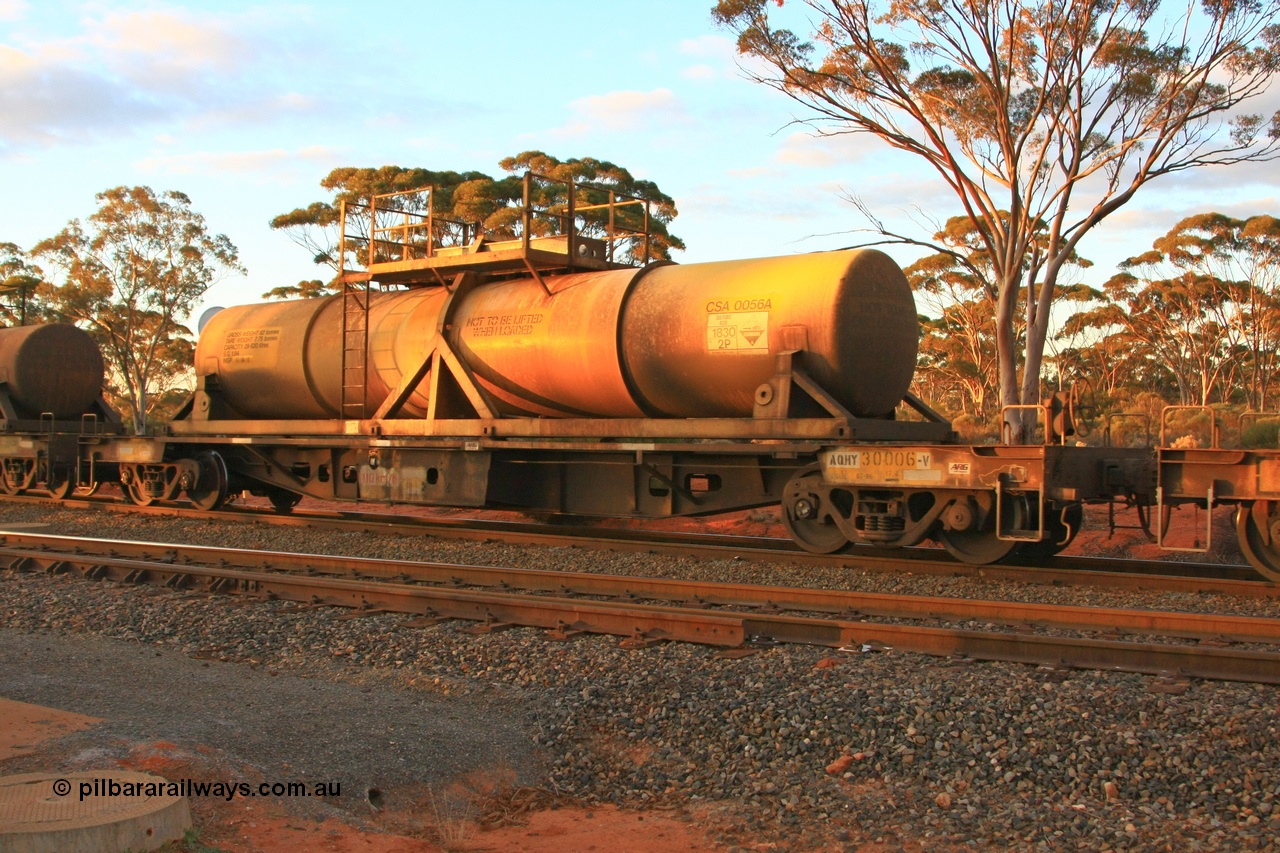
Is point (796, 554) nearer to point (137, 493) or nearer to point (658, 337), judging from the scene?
point (658, 337)

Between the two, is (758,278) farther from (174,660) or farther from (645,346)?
(174,660)

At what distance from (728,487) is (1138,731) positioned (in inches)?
262

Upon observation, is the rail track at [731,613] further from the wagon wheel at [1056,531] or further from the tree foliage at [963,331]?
the tree foliage at [963,331]

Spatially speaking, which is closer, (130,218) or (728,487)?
(728,487)

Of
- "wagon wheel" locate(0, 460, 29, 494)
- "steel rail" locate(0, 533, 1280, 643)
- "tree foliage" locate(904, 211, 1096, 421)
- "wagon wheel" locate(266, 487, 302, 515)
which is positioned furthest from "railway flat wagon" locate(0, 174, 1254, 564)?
"tree foliage" locate(904, 211, 1096, 421)

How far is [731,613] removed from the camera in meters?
7.61

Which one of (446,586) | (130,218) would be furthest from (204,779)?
(130,218)

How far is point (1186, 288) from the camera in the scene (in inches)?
1969

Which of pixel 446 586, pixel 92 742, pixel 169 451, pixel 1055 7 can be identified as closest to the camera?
A: pixel 92 742

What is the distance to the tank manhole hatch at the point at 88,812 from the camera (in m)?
3.54

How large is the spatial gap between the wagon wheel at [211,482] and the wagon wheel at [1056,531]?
11.2 metres

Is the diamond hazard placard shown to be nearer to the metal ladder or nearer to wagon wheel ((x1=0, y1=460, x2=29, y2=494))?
the metal ladder

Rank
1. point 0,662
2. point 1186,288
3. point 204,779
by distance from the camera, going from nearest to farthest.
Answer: point 204,779, point 0,662, point 1186,288

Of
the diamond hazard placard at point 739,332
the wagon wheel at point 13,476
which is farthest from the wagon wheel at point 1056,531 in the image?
the wagon wheel at point 13,476
